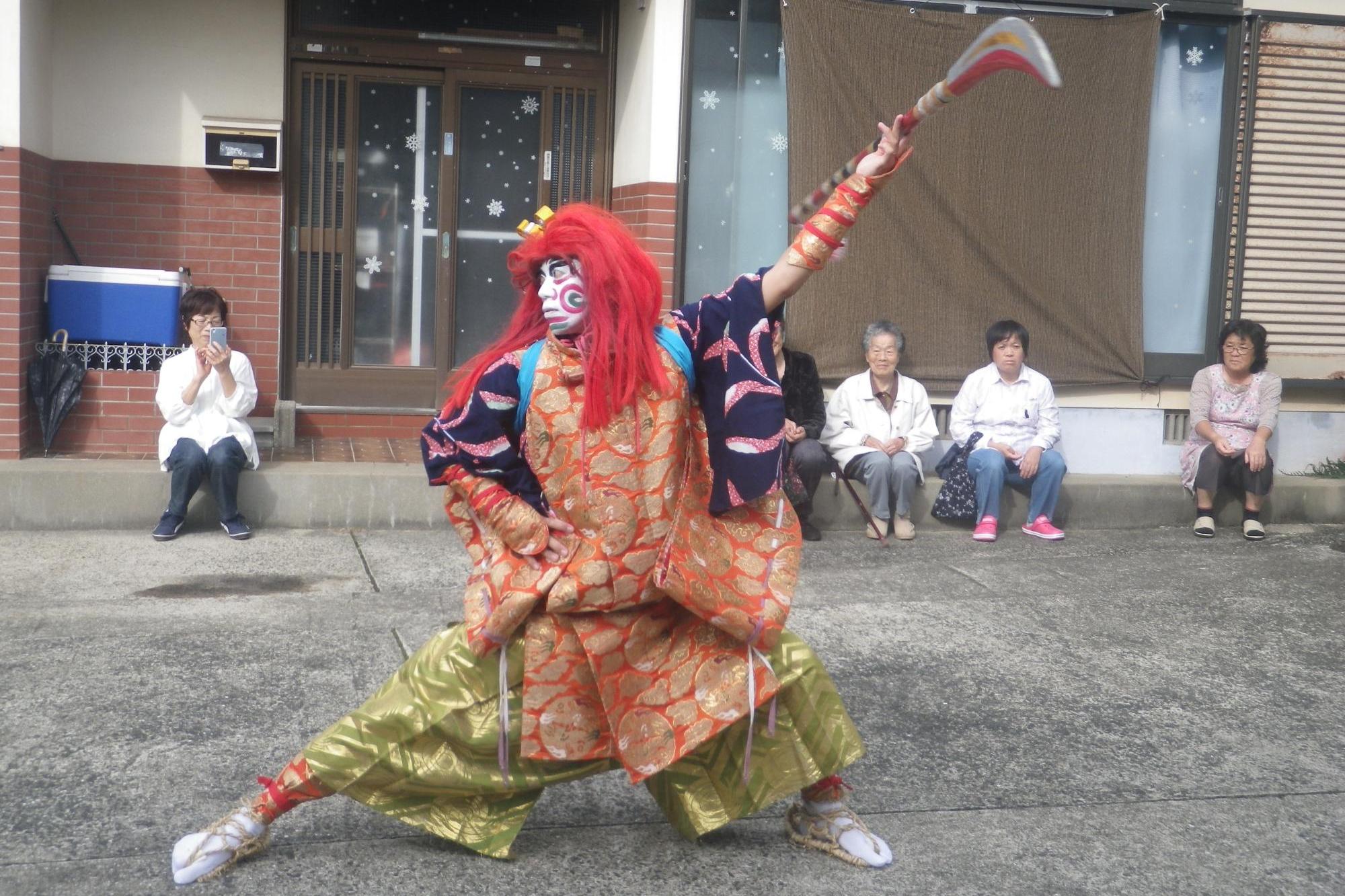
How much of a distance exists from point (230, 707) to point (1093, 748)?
8.83 ft

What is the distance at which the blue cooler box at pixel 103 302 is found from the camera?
24.4ft

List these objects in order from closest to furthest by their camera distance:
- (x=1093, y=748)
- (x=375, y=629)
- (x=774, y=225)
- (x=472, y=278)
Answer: (x=1093, y=748) → (x=375, y=629) → (x=774, y=225) → (x=472, y=278)

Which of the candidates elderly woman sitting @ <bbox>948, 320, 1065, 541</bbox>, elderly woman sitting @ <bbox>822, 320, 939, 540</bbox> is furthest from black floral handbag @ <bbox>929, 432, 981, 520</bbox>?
elderly woman sitting @ <bbox>822, 320, 939, 540</bbox>

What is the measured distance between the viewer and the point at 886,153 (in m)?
3.21

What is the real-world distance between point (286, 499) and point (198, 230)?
1935 mm

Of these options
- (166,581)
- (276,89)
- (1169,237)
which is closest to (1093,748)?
(166,581)

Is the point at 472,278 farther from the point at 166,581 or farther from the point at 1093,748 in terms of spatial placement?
the point at 1093,748

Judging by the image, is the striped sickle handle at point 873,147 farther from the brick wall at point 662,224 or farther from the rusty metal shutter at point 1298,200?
the rusty metal shutter at point 1298,200

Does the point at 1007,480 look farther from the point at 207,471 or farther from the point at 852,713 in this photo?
the point at 207,471

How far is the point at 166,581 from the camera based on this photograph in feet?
19.7

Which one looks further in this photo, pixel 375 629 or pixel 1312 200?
pixel 1312 200

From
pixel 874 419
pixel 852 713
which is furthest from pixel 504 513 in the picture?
pixel 874 419

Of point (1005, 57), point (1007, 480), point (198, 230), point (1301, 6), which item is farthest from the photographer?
point (1301, 6)

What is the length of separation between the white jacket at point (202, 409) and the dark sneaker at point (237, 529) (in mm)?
305
